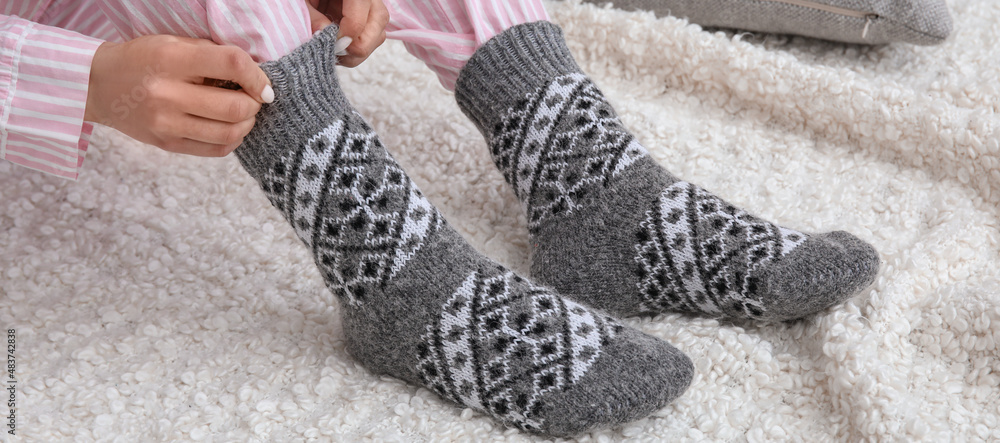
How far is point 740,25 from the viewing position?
3.60 feet

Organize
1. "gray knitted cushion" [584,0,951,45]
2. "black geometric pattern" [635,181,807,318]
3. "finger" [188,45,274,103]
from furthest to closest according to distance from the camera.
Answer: "gray knitted cushion" [584,0,951,45] → "black geometric pattern" [635,181,807,318] → "finger" [188,45,274,103]

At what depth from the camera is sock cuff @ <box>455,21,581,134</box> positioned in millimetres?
737

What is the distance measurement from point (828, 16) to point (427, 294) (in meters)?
0.70

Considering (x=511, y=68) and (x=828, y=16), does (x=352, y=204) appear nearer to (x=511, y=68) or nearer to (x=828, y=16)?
(x=511, y=68)

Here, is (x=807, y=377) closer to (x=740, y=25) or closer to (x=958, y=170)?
(x=958, y=170)

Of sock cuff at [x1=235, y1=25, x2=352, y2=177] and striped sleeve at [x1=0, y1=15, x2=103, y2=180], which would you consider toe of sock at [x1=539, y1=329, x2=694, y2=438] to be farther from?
striped sleeve at [x1=0, y1=15, x2=103, y2=180]

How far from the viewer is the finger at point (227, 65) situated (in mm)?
561

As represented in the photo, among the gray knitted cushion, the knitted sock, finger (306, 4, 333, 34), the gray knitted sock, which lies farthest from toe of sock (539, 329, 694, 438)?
the gray knitted cushion

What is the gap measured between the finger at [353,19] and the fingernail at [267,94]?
0.12m

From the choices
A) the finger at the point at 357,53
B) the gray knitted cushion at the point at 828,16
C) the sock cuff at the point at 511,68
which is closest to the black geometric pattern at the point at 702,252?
→ the sock cuff at the point at 511,68

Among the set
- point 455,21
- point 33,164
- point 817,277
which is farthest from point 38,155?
point 817,277

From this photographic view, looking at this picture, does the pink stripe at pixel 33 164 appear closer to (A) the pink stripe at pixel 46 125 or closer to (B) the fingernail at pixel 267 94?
(A) the pink stripe at pixel 46 125

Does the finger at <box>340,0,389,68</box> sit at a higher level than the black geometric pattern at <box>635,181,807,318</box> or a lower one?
higher

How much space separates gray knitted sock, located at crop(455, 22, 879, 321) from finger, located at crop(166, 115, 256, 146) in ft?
0.79
